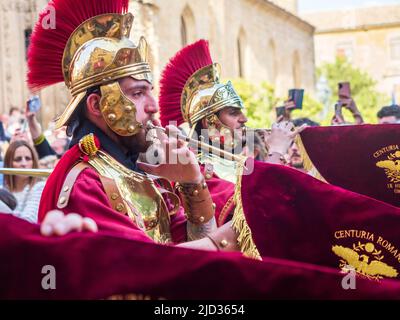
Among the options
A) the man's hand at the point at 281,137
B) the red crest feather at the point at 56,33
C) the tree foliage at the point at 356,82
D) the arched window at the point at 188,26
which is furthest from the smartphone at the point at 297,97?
the tree foliage at the point at 356,82

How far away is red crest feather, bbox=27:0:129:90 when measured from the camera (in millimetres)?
4352

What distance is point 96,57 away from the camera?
4234 millimetres

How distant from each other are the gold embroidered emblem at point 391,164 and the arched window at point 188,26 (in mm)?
22253

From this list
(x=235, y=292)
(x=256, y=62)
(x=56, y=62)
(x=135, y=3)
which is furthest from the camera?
(x=256, y=62)

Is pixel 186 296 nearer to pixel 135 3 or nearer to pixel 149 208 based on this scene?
pixel 149 208

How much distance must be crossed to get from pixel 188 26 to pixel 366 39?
3961cm

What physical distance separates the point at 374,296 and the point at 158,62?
21362mm

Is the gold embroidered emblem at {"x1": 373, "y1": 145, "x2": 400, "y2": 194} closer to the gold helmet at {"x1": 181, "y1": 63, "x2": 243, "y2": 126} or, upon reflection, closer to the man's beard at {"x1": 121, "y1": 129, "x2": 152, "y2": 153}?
the gold helmet at {"x1": 181, "y1": 63, "x2": 243, "y2": 126}

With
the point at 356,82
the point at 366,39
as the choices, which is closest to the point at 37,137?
the point at 356,82

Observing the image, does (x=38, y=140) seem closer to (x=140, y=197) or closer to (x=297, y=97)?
(x=297, y=97)

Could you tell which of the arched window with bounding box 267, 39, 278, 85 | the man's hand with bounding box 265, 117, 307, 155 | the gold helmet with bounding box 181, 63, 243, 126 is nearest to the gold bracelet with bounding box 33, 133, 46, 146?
the gold helmet with bounding box 181, 63, 243, 126

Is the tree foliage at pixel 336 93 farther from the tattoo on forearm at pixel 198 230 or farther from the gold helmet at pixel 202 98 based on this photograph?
the tattoo on forearm at pixel 198 230

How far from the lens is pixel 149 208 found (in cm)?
417
